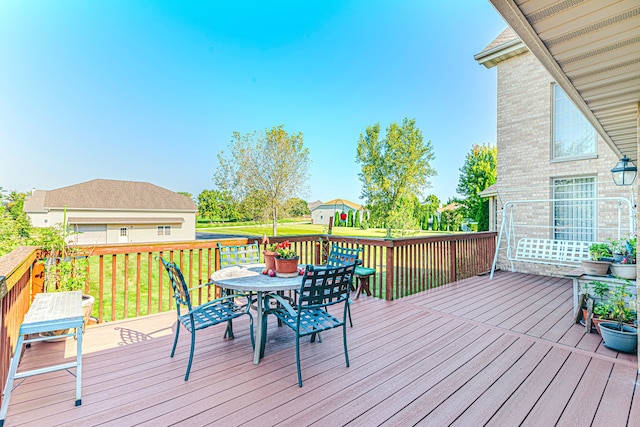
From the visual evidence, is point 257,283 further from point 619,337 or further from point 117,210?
point 117,210

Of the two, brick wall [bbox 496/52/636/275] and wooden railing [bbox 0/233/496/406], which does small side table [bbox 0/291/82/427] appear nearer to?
wooden railing [bbox 0/233/496/406]

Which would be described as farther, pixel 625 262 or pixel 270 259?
pixel 625 262

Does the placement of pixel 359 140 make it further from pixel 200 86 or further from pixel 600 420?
pixel 600 420

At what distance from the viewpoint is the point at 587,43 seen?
71.9 inches

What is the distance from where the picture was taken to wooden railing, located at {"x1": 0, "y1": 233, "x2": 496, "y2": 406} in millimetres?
2392

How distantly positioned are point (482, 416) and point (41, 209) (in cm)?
2509

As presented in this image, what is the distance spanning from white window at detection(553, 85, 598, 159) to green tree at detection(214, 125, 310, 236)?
1373 centimetres

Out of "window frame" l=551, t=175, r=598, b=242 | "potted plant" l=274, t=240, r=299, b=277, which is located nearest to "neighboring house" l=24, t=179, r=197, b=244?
"potted plant" l=274, t=240, r=299, b=277

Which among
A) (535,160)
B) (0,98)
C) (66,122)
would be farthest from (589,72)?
(66,122)

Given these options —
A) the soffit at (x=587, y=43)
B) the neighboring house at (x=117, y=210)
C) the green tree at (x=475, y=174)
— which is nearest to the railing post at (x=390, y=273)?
the soffit at (x=587, y=43)

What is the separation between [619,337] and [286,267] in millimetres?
3269

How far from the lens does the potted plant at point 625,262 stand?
3400 millimetres

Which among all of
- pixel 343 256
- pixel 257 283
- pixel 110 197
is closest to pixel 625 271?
pixel 343 256

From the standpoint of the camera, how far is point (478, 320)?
3748 mm
